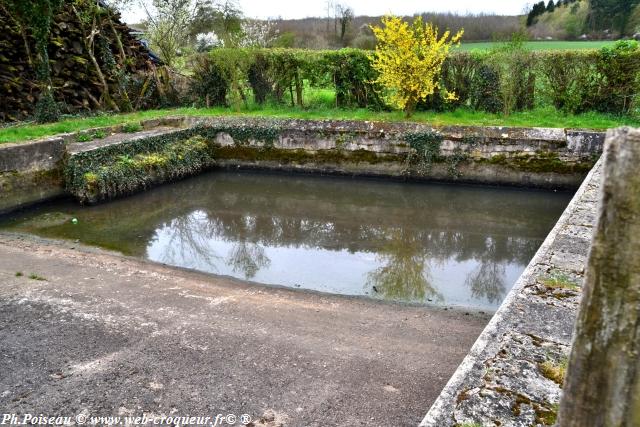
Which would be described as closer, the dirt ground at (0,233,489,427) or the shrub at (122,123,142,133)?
the dirt ground at (0,233,489,427)

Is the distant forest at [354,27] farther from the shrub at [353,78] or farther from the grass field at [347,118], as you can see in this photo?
the grass field at [347,118]

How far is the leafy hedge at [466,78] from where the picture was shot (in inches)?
470

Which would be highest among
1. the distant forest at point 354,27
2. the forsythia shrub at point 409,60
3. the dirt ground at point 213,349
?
the distant forest at point 354,27

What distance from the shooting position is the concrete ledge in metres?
2.53

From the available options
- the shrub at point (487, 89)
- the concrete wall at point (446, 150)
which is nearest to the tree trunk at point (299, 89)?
the concrete wall at point (446, 150)

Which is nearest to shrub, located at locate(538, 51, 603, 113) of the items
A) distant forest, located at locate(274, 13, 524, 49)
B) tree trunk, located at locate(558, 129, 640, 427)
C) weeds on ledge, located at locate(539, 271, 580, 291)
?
weeds on ledge, located at locate(539, 271, 580, 291)

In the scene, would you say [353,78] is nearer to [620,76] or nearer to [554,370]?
[620,76]

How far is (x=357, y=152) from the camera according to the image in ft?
39.1

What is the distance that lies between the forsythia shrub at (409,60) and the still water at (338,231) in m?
2.72

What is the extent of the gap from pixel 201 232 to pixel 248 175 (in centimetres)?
404

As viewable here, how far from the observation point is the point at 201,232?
865cm

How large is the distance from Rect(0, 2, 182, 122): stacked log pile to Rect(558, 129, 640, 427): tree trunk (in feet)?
49.2

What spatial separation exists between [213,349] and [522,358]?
268 cm

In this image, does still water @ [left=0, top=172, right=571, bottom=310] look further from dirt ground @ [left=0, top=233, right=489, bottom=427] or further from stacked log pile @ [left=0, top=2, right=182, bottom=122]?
stacked log pile @ [left=0, top=2, right=182, bottom=122]
